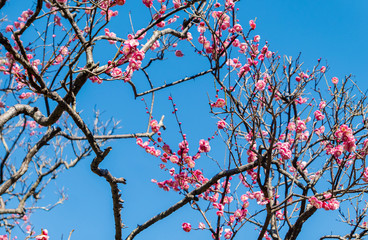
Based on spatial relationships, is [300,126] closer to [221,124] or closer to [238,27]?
[221,124]

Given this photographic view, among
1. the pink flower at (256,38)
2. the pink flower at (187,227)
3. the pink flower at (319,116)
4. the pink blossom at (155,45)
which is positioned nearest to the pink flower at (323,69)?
the pink flower at (319,116)

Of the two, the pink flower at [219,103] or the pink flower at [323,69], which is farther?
the pink flower at [323,69]

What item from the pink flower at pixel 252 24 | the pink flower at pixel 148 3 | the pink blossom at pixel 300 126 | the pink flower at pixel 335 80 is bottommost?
the pink blossom at pixel 300 126

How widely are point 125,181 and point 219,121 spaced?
47.7 inches

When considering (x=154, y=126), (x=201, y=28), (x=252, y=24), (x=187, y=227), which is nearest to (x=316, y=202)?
(x=187, y=227)

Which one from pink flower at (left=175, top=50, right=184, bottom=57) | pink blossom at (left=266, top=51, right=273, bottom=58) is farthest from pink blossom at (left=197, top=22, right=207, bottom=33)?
pink blossom at (left=266, top=51, right=273, bottom=58)

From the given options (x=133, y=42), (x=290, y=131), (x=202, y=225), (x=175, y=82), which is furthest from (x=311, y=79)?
(x=133, y=42)

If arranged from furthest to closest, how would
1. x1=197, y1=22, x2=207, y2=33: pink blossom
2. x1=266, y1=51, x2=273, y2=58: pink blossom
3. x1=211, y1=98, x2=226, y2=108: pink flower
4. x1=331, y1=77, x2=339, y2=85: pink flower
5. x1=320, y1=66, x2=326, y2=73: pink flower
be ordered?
x1=320, y1=66, x2=326, y2=73: pink flower < x1=331, y1=77, x2=339, y2=85: pink flower < x1=266, y1=51, x2=273, y2=58: pink blossom < x1=197, y1=22, x2=207, y2=33: pink blossom < x1=211, y1=98, x2=226, y2=108: pink flower

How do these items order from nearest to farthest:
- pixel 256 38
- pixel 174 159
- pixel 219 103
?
pixel 219 103, pixel 174 159, pixel 256 38

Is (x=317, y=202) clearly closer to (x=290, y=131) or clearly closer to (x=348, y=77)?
(x=290, y=131)

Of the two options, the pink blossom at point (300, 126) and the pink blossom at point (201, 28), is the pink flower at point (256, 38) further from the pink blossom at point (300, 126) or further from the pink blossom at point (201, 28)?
the pink blossom at point (300, 126)

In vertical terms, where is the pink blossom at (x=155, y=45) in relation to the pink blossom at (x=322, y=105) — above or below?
above

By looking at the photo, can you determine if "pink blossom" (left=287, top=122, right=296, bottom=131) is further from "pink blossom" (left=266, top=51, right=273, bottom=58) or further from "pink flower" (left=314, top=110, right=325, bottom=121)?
"pink blossom" (left=266, top=51, right=273, bottom=58)

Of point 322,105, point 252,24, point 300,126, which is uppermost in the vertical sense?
point 252,24
